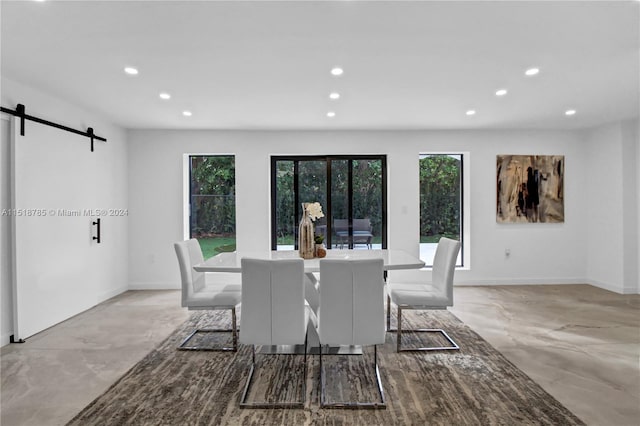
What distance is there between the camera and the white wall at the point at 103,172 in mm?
3371

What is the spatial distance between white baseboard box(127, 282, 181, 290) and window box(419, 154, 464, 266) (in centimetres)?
399

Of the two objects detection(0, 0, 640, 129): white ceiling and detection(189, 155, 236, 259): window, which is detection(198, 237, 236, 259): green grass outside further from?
detection(0, 0, 640, 129): white ceiling

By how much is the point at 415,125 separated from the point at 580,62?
242 cm

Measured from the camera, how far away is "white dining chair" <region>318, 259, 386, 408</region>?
7.72 ft

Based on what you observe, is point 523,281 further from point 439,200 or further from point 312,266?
point 312,266

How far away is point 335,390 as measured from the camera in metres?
2.45

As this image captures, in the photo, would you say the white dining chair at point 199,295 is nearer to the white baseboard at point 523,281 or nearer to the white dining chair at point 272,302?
the white dining chair at point 272,302

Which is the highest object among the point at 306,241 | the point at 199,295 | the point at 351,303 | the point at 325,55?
the point at 325,55

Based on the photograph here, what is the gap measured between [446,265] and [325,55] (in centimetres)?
210

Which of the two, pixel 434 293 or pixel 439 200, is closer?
pixel 434 293

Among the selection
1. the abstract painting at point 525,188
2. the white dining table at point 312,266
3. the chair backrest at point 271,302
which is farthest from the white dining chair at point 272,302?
the abstract painting at point 525,188

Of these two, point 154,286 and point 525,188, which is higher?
point 525,188

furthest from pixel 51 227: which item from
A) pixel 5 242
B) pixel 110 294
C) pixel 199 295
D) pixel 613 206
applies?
pixel 613 206

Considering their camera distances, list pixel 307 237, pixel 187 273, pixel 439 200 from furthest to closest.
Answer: pixel 439 200 → pixel 307 237 → pixel 187 273
